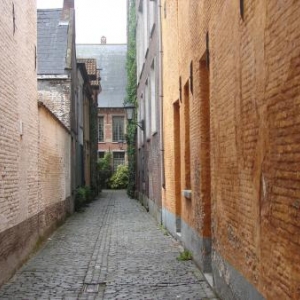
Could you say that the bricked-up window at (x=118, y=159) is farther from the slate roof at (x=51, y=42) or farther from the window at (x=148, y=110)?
the slate roof at (x=51, y=42)

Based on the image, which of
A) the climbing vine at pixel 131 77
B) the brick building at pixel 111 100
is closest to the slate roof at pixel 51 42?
the climbing vine at pixel 131 77

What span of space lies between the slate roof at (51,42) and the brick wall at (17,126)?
860 cm

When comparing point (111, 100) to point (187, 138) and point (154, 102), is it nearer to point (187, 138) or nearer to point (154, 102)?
point (154, 102)

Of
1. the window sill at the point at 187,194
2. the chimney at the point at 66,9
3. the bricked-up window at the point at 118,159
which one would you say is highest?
the chimney at the point at 66,9

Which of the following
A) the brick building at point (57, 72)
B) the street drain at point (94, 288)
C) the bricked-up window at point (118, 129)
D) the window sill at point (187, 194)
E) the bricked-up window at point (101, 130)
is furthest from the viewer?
the bricked-up window at point (118, 129)

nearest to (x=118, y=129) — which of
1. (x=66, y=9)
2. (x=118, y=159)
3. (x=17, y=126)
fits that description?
(x=118, y=159)

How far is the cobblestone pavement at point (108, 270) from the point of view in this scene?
7.87m

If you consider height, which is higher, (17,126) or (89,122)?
(89,122)

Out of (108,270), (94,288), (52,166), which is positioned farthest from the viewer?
(52,166)

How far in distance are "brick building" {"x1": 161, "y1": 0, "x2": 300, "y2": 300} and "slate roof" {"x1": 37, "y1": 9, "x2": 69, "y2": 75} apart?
11081 millimetres

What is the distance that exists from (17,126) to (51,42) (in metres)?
12.2

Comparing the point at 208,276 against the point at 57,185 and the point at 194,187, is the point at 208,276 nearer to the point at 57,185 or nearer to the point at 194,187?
the point at 194,187

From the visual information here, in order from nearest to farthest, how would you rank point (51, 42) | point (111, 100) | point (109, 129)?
point (51, 42)
point (109, 129)
point (111, 100)

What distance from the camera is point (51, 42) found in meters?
21.3
